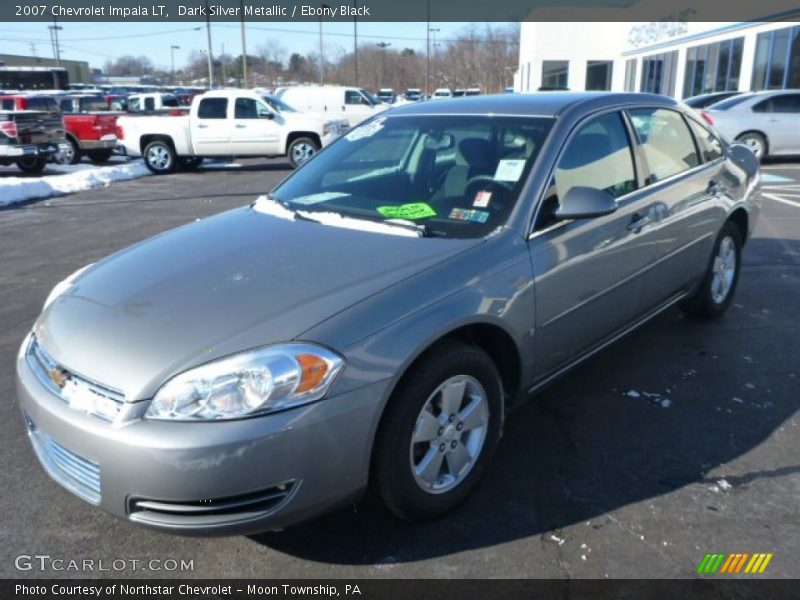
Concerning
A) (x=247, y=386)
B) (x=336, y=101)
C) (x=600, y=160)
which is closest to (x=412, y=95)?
(x=336, y=101)

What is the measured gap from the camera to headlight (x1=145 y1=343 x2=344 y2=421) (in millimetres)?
2248

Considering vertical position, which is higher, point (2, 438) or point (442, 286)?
point (442, 286)

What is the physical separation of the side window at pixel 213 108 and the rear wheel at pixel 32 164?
12.4ft

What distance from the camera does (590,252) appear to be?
3.41 meters

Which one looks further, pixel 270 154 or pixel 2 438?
pixel 270 154

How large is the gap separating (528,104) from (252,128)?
14297 mm

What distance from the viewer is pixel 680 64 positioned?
97.9 feet

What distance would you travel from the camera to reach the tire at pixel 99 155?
18.0 m

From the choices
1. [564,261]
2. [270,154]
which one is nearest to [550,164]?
[564,261]

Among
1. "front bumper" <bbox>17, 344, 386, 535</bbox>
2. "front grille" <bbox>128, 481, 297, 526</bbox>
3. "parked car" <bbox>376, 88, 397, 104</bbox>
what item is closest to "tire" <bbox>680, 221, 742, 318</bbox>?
"front bumper" <bbox>17, 344, 386, 535</bbox>

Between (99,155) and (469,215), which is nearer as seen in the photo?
(469,215)

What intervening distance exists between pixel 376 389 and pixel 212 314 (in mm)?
683

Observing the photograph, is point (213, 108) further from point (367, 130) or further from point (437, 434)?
point (437, 434)
